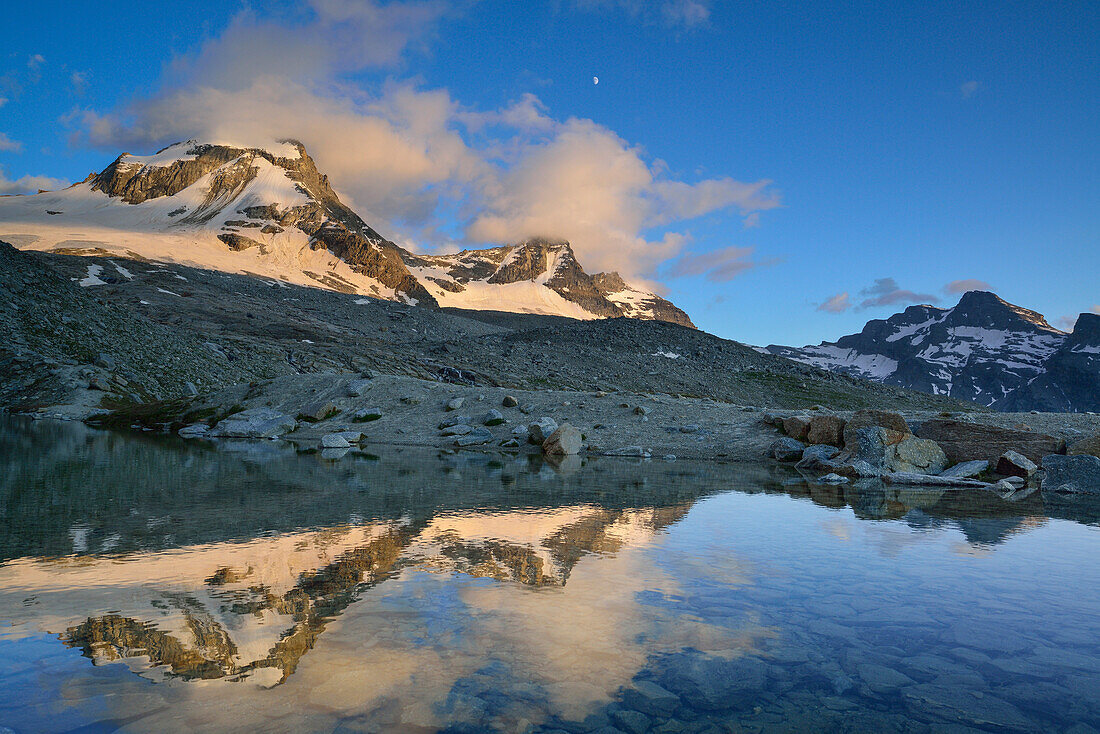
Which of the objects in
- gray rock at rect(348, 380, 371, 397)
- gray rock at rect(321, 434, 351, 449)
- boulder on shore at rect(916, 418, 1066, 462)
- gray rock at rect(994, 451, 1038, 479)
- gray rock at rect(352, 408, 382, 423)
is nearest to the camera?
gray rock at rect(994, 451, 1038, 479)

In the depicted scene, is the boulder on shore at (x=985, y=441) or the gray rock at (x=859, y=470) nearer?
the gray rock at (x=859, y=470)

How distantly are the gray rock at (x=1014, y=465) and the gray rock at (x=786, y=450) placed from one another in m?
6.52

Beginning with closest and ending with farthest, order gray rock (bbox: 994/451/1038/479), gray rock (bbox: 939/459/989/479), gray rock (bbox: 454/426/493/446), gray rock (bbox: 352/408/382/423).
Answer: gray rock (bbox: 939/459/989/479)
gray rock (bbox: 994/451/1038/479)
gray rock (bbox: 454/426/493/446)
gray rock (bbox: 352/408/382/423)

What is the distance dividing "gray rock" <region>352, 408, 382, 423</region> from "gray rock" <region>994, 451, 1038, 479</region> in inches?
1034

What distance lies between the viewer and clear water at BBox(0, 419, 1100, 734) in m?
4.41

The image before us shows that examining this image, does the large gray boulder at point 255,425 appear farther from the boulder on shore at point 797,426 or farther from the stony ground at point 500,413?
the boulder on shore at point 797,426

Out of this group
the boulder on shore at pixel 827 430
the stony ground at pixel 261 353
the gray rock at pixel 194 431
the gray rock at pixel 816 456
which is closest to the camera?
the gray rock at pixel 816 456

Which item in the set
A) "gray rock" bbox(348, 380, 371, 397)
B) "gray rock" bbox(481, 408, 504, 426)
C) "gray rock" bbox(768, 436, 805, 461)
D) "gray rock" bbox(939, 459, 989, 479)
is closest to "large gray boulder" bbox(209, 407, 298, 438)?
"gray rock" bbox(348, 380, 371, 397)

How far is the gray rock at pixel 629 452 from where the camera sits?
25867 mm

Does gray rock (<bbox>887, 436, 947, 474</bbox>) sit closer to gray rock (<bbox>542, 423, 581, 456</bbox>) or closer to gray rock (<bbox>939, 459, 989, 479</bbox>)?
gray rock (<bbox>939, 459, 989, 479</bbox>)

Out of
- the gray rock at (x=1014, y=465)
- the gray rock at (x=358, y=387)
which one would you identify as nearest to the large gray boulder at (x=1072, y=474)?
the gray rock at (x=1014, y=465)

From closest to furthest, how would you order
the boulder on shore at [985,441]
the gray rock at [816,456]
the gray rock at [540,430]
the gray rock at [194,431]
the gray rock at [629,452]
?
the boulder on shore at [985,441] → the gray rock at [816,456] → the gray rock at [629,452] → the gray rock at [540,430] → the gray rock at [194,431]

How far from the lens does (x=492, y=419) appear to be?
3030 centimetres

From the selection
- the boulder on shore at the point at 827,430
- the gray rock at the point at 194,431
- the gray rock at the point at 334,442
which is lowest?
the gray rock at the point at 194,431
